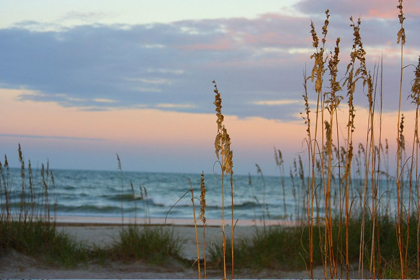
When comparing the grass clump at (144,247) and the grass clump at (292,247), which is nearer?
the grass clump at (292,247)

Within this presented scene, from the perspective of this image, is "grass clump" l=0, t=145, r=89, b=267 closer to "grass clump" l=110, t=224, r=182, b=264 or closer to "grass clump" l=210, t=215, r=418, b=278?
"grass clump" l=110, t=224, r=182, b=264

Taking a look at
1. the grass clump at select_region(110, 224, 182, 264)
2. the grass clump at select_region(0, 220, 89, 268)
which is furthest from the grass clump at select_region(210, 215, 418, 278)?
the grass clump at select_region(0, 220, 89, 268)

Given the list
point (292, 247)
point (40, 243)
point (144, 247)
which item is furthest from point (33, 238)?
point (292, 247)

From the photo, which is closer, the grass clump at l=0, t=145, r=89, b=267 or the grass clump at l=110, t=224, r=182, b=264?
the grass clump at l=0, t=145, r=89, b=267

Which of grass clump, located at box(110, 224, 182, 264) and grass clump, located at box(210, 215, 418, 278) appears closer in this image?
grass clump, located at box(210, 215, 418, 278)

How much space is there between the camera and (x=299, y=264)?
5.74 m

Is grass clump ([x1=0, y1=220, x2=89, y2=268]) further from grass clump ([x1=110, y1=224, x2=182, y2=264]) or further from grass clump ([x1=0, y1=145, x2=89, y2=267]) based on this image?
grass clump ([x1=110, y1=224, x2=182, y2=264])

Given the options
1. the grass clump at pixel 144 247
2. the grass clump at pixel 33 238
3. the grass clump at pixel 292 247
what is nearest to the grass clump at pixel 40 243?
the grass clump at pixel 33 238

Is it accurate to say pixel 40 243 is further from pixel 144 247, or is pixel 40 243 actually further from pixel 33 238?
pixel 144 247

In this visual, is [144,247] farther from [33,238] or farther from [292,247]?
[292,247]

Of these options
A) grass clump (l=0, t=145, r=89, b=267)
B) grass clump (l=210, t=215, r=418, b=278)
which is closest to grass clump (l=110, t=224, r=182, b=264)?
grass clump (l=0, t=145, r=89, b=267)

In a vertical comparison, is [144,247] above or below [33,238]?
below

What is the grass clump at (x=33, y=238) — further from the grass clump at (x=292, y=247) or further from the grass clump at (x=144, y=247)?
the grass clump at (x=292, y=247)

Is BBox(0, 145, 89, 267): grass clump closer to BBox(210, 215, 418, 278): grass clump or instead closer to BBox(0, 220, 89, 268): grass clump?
BBox(0, 220, 89, 268): grass clump
